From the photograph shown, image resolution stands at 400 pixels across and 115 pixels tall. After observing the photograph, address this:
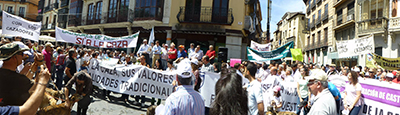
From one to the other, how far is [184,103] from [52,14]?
41868 millimetres

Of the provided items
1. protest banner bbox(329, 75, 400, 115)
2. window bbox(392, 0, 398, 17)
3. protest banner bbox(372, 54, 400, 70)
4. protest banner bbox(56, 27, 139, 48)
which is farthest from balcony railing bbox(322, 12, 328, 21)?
protest banner bbox(329, 75, 400, 115)

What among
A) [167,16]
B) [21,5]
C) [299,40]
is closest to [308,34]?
[299,40]

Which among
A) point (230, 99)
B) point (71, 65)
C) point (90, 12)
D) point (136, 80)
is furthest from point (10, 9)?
point (230, 99)

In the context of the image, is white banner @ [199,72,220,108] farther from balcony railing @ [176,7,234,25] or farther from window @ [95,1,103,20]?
window @ [95,1,103,20]

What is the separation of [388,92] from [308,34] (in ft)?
122

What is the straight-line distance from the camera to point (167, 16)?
714 inches

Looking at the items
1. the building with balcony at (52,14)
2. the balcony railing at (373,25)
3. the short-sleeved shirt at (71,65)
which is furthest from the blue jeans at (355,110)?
the building with balcony at (52,14)

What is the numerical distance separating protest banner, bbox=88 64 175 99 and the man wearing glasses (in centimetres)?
413

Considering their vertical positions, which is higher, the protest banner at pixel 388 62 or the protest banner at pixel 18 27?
the protest banner at pixel 18 27

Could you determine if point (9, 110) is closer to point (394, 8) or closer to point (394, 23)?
point (394, 23)

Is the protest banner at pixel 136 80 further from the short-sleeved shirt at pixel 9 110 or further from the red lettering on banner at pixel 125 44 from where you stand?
the short-sleeved shirt at pixel 9 110

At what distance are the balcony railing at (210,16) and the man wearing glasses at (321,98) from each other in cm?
1410

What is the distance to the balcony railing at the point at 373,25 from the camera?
18.7 m

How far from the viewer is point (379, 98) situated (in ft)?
16.2
